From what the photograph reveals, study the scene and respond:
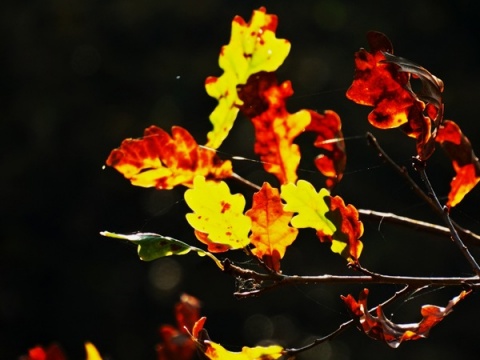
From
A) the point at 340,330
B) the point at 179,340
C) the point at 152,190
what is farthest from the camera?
the point at 152,190

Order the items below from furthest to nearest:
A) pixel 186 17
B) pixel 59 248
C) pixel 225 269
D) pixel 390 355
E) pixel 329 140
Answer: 1. pixel 186 17
2. pixel 59 248
3. pixel 390 355
4. pixel 329 140
5. pixel 225 269

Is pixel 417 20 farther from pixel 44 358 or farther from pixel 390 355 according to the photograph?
pixel 44 358

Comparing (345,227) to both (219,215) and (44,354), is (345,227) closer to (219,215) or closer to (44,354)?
(219,215)

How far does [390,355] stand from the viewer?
4086 mm

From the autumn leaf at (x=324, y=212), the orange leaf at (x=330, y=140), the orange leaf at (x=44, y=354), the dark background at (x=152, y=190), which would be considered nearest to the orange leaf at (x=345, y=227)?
the autumn leaf at (x=324, y=212)

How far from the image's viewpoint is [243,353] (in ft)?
2.00

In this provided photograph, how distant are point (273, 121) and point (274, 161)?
37 millimetres

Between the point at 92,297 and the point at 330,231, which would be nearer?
the point at 330,231

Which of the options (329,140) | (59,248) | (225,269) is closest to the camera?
(225,269)

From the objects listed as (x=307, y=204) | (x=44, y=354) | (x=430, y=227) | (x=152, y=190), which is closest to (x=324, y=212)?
(x=307, y=204)

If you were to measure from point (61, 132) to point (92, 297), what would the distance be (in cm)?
92

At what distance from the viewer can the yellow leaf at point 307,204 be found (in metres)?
0.60

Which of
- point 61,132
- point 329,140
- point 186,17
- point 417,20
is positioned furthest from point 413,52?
point 329,140

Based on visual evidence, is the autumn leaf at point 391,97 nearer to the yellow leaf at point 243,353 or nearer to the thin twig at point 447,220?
the thin twig at point 447,220
